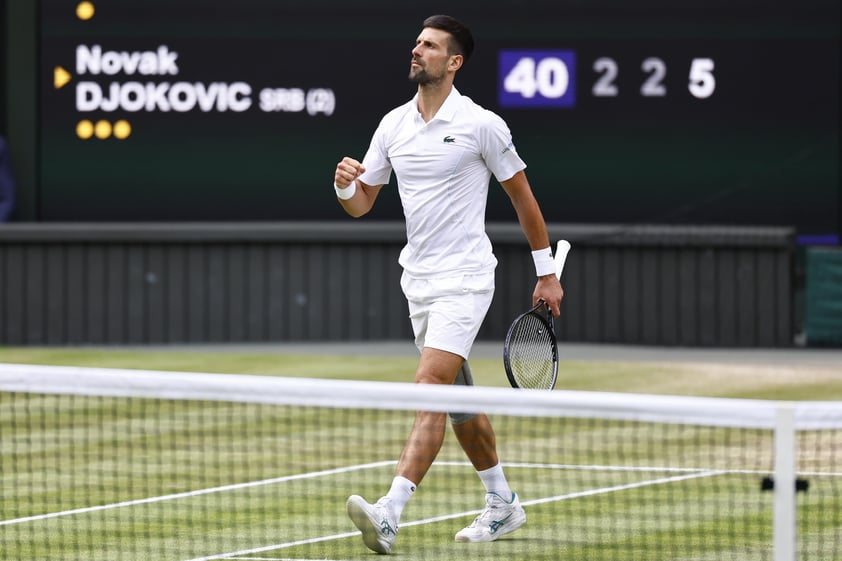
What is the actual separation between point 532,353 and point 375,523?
106 centimetres

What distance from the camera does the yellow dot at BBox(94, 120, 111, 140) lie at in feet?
53.2

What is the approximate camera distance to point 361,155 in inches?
639

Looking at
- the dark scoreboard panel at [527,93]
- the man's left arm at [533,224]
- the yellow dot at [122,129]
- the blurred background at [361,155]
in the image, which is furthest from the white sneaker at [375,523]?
the yellow dot at [122,129]

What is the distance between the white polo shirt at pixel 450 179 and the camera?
272 inches

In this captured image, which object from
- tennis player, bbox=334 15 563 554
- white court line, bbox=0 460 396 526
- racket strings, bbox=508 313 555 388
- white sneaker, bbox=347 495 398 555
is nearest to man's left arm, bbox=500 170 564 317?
tennis player, bbox=334 15 563 554

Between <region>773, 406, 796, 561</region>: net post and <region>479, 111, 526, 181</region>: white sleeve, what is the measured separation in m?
2.36

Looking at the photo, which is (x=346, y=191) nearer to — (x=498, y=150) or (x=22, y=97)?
(x=498, y=150)

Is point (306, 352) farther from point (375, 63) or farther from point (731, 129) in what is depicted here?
point (731, 129)

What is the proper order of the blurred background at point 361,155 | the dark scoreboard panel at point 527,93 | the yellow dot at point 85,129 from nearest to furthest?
the blurred background at point 361,155 < the dark scoreboard panel at point 527,93 < the yellow dot at point 85,129

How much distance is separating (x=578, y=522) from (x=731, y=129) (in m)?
9.17

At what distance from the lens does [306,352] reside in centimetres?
1533

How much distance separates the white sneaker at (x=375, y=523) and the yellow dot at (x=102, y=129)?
33.7ft

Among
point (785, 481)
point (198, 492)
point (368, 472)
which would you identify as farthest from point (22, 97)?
point (785, 481)

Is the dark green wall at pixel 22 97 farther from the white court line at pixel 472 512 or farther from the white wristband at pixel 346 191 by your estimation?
the white wristband at pixel 346 191
